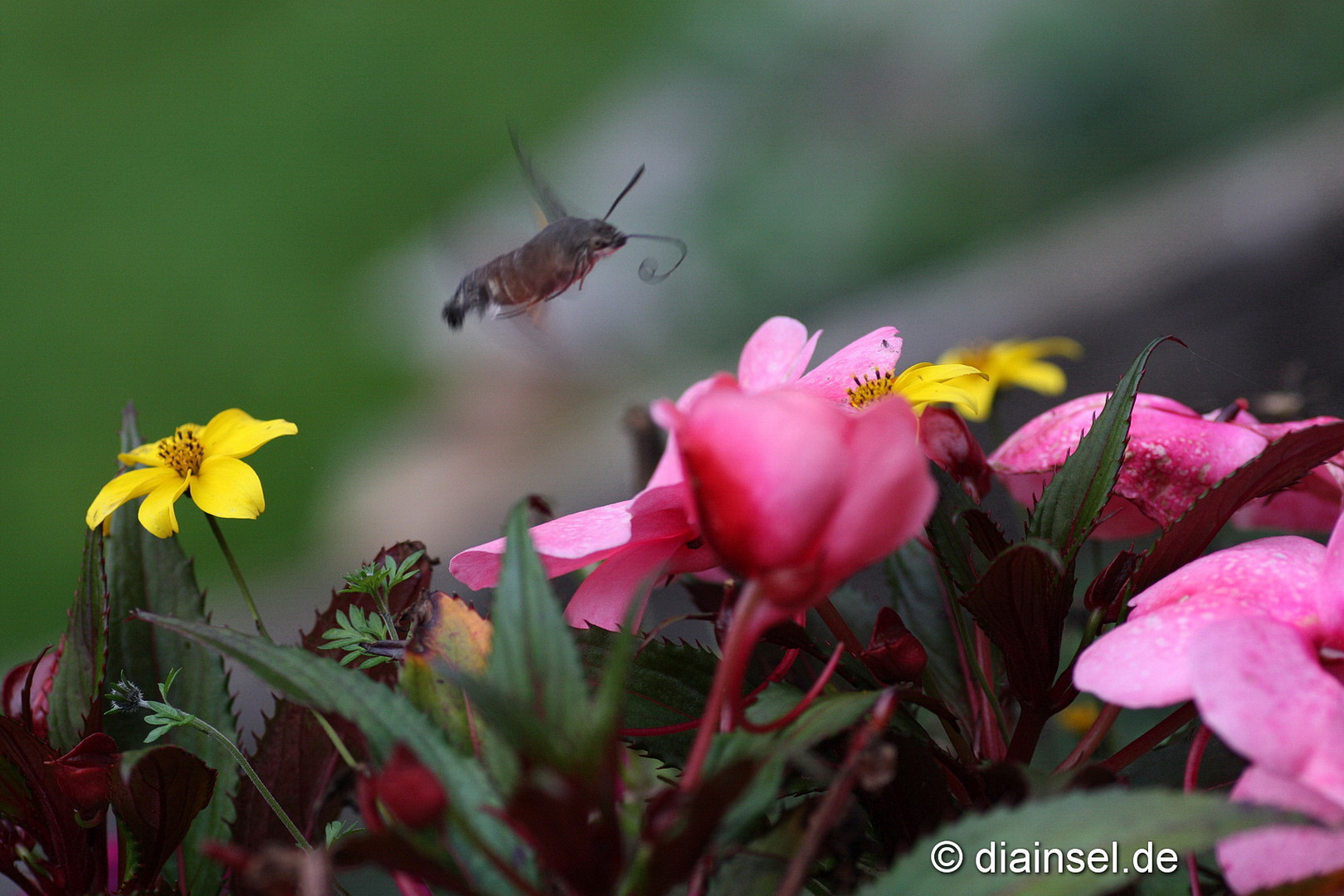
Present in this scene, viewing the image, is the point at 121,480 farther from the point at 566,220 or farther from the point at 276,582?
the point at 276,582

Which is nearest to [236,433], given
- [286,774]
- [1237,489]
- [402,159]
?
[286,774]

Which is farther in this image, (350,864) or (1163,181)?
(1163,181)

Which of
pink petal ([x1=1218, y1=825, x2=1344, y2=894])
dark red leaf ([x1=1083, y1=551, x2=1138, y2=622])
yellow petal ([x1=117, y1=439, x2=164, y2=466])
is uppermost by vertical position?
yellow petal ([x1=117, y1=439, x2=164, y2=466])

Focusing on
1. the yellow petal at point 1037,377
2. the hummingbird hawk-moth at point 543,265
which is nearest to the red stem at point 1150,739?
the hummingbird hawk-moth at point 543,265

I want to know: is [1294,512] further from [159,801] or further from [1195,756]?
[159,801]

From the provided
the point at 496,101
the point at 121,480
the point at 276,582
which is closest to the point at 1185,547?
the point at 121,480

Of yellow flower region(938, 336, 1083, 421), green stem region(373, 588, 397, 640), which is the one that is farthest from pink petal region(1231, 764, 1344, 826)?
yellow flower region(938, 336, 1083, 421)

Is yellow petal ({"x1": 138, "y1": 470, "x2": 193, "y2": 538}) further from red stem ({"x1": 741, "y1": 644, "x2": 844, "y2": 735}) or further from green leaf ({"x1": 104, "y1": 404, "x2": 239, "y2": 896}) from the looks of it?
red stem ({"x1": 741, "y1": 644, "x2": 844, "y2": 735})
